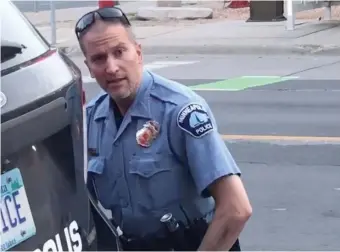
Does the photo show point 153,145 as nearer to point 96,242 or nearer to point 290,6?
point 96,242

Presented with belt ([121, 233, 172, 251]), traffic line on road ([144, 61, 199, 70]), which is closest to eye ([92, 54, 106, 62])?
belt ([121, 233, 172, 251])

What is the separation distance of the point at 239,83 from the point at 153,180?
1155cm

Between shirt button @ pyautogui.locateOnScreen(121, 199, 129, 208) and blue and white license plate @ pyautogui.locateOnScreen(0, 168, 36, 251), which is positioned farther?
shirt button @ pyautogui.locateOnScreen(121, 199, 129, 208)

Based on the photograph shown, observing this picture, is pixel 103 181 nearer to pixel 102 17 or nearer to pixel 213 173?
pixel 213 173

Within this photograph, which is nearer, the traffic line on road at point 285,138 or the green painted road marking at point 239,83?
the traffic line on road at point 285,138

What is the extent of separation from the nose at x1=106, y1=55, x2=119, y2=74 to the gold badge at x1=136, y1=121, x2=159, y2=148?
0.19m

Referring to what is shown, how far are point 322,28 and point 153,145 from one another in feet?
56.8

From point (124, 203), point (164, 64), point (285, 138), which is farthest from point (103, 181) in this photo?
point (164, 64)

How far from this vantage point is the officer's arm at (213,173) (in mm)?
3057

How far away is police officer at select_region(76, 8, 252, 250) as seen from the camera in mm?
3066

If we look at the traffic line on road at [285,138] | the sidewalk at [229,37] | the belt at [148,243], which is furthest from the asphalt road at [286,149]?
the belt at [148,243]

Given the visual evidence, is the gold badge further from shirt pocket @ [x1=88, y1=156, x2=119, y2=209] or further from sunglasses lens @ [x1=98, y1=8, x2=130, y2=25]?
sunglasses lens @ [x1=98, y1=8, x2=130, y2=25]

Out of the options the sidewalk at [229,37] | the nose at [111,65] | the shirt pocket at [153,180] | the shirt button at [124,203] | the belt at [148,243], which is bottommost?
the sidewalk at [229,37]

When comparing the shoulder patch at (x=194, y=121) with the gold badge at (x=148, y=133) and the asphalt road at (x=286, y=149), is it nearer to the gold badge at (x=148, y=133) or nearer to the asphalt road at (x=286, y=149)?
the gold badge at (x=148, y=133)
